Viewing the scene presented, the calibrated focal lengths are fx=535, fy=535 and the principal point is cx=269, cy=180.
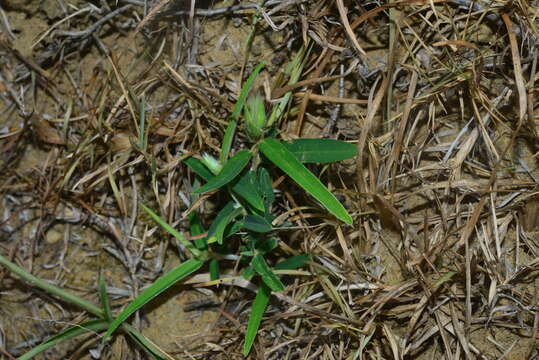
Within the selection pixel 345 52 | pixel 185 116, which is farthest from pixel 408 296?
pixel 185 116

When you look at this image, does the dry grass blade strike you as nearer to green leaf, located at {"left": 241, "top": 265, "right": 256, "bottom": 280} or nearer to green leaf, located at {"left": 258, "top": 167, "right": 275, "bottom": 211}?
green leaf, located at {"left": 258, "top": 167, "right": 275, "bottom": 211}

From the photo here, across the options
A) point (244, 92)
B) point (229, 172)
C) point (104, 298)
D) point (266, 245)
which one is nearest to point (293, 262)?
point (266, 245)

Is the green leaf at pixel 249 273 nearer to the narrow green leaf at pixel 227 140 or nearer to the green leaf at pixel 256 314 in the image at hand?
the green leaf at pixel 256 314

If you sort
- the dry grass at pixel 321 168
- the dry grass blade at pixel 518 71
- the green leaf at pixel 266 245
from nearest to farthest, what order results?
the dry grass blade at pixel 518 71 < the dry grass at pixel 321 168 < the green leaf at pixel 266 245

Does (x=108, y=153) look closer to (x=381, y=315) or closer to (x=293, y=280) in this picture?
(x=293, y=280)

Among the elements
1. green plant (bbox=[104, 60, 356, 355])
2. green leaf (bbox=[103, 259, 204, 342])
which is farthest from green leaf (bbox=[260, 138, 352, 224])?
green leaf (bbox=[103, 259, 204, 342])

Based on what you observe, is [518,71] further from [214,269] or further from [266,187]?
[214,269]

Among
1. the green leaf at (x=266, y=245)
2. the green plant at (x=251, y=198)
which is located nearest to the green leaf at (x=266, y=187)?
the green plant at (x=251, y=198)
